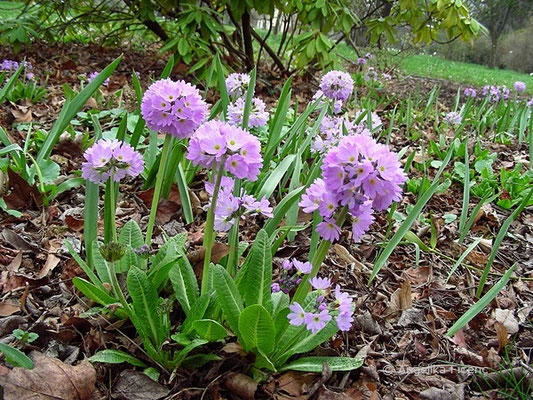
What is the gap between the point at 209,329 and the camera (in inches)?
44.6

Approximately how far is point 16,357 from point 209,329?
435 millimetres

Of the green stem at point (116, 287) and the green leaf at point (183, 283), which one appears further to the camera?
the green leaf at point (183, 283)

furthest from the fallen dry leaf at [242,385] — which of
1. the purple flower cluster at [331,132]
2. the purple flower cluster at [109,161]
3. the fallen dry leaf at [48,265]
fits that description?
the purple flower cluster at [331,132]

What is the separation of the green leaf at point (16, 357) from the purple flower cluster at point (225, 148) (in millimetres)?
580

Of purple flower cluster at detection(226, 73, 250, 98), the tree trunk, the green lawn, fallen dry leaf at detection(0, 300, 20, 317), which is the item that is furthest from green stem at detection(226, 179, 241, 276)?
the green lawn

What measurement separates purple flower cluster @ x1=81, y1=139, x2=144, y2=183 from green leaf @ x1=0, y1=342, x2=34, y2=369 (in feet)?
1.47

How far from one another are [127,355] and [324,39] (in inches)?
140

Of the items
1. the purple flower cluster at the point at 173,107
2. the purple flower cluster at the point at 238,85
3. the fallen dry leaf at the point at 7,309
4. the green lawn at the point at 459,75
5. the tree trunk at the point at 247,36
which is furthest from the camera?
the green lawn at the point at 459,75

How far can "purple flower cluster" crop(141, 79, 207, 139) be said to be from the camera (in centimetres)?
125

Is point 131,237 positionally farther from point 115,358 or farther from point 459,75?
point 459,75

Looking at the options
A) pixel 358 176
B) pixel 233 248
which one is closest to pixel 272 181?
pixel 233 248

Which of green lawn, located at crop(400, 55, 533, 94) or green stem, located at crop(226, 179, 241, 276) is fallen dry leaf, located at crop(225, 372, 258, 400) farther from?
green lawn, located at crop(400, 55, 533, 94)

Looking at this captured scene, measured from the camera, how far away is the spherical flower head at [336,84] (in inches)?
99.2

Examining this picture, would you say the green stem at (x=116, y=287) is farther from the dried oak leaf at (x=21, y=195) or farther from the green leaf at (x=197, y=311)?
the dried oak leaf at (x=21, y=195)
